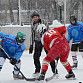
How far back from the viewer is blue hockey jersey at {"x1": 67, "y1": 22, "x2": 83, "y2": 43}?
7.73m

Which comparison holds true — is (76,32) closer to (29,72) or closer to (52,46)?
(29,72)

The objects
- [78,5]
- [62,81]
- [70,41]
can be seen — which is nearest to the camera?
[62,81]

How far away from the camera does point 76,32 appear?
25.4ft

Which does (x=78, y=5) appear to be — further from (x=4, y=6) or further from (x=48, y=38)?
(x=48, y=38)

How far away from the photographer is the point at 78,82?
6.17 metres

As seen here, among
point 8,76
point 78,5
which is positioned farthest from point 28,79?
point 78,5

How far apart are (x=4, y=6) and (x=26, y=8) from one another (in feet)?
5.17

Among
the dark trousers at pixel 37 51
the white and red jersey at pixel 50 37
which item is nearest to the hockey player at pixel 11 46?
the dark trousers at pixel 37 51

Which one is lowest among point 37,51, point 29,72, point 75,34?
point 29,72

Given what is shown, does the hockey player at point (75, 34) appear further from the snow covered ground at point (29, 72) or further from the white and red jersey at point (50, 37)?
the white and red jersey at point (50, 37)

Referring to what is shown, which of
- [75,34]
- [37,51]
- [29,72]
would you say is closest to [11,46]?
[37,51]

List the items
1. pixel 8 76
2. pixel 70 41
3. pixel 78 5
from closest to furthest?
pixel 8 76 < pixel 70 41 < pixel 78 5

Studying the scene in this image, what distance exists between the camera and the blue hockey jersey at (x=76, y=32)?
773cm

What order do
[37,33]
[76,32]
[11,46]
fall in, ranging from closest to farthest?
[11,46]
[37,33]
[76,32]
